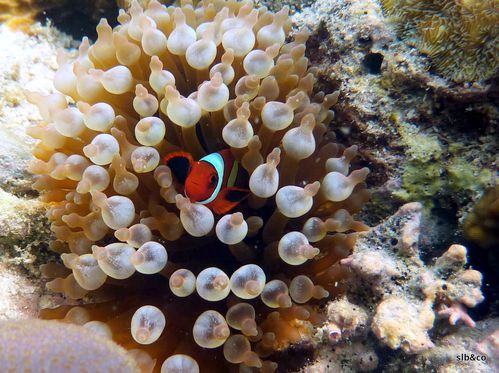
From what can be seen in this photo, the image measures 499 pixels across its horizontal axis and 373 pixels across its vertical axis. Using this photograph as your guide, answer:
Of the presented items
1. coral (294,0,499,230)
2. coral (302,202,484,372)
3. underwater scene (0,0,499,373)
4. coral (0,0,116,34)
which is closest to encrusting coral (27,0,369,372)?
underwater scene (0,0,499,373)

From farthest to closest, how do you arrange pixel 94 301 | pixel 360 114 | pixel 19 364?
pixel 360 114 → pixel 94 301 → pixel 19 364

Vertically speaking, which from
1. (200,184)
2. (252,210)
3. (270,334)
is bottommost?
(270,334)

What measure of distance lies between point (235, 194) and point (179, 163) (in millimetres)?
300

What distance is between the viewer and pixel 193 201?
187 cm

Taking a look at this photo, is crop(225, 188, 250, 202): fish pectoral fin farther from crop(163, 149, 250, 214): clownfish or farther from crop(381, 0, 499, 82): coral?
crop(381, 0, 499, 82): coral

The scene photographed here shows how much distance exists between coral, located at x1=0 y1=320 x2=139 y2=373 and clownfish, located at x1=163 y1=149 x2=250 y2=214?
781mm

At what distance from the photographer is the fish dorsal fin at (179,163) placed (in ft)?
6.30

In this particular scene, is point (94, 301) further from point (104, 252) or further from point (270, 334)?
point (270, 334)

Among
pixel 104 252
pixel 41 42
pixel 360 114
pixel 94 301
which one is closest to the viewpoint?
pixel 104 252

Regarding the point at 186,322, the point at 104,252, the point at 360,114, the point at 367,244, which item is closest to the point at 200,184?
the point at 104,252

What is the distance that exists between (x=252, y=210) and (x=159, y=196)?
1.55ft

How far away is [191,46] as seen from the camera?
2186 millimetres

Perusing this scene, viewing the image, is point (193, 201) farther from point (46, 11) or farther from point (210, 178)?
point (46, 11)

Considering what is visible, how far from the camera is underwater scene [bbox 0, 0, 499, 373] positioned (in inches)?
73.0
